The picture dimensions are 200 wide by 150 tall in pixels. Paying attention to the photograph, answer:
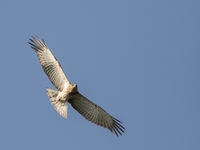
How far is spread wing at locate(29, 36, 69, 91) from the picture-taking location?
888 centimetres

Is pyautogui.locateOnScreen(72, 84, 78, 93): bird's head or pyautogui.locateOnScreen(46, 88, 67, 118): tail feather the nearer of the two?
pyautogui.locateOnScreen(72, 84, 78, 93): bird's head

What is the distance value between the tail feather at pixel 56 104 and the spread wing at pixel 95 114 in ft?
1.25

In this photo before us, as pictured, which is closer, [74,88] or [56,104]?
[74,88]

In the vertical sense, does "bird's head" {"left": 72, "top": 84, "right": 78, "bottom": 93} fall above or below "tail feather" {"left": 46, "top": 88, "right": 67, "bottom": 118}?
above

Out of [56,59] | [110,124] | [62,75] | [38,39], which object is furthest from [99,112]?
[38,39]

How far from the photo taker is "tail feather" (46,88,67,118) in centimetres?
871

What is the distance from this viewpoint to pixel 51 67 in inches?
351

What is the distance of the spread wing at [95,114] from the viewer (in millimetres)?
A: 8828

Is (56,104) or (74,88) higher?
(74,88)

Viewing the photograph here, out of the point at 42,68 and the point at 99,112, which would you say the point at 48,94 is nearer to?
the point at 42,68

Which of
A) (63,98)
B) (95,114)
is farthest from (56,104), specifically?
(95,114)

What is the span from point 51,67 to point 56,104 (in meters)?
1.31

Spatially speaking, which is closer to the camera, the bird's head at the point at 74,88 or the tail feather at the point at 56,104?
the bird's head at the point at 74,88

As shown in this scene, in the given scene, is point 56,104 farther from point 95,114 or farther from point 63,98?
point 95,114
